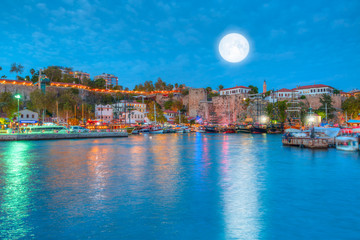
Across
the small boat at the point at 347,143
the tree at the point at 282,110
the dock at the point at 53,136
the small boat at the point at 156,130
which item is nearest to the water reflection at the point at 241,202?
the small boat at the point at 347,143

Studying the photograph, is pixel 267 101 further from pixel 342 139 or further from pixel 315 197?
pixel 315 197

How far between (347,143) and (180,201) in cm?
1967

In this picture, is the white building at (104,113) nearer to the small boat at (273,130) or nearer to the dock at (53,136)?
the dock at (53,136)

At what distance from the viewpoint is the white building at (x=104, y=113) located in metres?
69.7

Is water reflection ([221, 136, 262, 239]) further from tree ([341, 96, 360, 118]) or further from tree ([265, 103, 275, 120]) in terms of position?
tree ([341, 96, 360, 118])

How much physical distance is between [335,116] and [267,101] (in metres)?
14.5

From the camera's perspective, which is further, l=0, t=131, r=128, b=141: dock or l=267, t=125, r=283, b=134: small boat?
l=267, t=125, r=283, b=134: small boat

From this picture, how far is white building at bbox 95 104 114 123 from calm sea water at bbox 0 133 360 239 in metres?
53.4

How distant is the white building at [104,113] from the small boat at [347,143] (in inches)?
2186

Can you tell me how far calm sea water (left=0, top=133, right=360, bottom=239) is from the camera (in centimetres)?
728

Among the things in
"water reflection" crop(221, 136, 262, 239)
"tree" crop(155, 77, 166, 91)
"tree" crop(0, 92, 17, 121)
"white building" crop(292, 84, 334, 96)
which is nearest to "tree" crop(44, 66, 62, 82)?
"tree" crop(0, 92, 17, 121)

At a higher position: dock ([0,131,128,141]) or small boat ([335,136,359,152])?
dock ([0,131,128,141])

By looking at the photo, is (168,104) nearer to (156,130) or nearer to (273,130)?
Result: (156,130)

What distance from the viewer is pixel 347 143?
76.8 ft
